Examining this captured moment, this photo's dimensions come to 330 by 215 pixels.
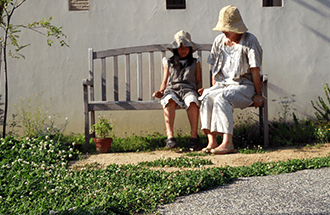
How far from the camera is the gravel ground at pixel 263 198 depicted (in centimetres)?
194

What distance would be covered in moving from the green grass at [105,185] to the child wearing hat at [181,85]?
93cm

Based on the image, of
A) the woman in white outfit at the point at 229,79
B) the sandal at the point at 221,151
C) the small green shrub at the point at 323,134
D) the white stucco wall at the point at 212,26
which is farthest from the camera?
the white stucco wall at the point at 212,26

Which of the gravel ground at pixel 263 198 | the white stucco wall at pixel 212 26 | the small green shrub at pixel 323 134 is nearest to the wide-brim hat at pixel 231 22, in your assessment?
the white stucco wall at pixel 212 26

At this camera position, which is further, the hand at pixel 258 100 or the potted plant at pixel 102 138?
the potted plant at pixel 102 138

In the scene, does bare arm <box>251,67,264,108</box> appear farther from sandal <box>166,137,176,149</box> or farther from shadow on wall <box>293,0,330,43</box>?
shadow on wall <box>293,0,330,43</box>

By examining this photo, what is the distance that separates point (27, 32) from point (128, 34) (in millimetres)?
1734

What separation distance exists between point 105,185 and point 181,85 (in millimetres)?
2284

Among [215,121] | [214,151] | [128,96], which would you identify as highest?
[128,96]

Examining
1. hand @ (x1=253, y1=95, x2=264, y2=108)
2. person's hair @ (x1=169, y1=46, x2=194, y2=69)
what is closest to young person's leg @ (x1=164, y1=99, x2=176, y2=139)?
person's hair @ (x1=169, y1=46, x2=194, y2=69)

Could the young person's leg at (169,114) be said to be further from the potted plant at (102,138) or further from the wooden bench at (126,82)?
the potted plant at (102,138)

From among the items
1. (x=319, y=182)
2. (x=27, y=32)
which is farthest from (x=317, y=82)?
(x=27, y=32)

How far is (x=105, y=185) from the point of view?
257cm

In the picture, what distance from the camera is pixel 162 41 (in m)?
5.59

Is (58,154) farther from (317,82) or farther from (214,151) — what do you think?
(317,82)
